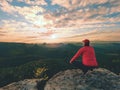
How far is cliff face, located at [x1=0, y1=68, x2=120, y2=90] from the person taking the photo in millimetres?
19234

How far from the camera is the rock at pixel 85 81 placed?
1917 cm

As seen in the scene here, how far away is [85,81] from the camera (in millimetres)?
19750

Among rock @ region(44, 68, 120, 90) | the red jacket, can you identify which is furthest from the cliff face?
the red jacket

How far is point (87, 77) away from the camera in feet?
66.5

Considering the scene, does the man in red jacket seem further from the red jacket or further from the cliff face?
the cliff face

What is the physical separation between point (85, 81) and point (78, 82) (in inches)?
27.0

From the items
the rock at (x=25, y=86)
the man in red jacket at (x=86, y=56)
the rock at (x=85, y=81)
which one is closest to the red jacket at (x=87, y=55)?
the man in red jacket at (x=86, y=56)

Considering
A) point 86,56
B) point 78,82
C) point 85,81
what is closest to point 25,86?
point 78,82

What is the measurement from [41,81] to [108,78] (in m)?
7.14

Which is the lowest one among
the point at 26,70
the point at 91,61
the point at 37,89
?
the point at 26,70

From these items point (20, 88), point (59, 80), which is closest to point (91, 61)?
point (59, 80)

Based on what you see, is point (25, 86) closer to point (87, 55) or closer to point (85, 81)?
point (85, 81)

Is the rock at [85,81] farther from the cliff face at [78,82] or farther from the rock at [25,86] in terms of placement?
the rock at [25,86]

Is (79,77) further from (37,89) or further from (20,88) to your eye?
(20,88)
